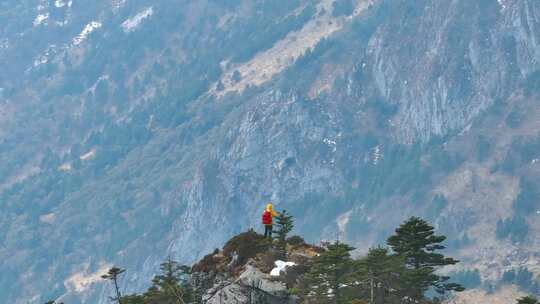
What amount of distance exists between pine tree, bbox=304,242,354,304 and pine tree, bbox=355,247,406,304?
81 centimetres

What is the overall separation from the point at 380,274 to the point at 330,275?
106 inches

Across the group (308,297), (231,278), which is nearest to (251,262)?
(231,278)

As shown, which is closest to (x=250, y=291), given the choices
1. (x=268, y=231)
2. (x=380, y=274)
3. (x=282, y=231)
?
(x=380, y=274)

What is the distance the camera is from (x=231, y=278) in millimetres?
88625

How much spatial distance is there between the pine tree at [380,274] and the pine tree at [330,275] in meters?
0.81

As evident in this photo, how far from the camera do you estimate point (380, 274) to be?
81.2 m

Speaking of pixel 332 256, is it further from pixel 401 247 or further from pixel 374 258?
pixel 401 247

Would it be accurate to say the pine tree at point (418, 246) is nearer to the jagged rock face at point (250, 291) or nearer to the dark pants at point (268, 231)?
the jagged rock face at point (250, 291)

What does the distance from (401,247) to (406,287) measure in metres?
4.84

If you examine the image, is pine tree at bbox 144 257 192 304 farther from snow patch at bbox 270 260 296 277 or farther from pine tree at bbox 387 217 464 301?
pine tree at bbox 387 217 464 301

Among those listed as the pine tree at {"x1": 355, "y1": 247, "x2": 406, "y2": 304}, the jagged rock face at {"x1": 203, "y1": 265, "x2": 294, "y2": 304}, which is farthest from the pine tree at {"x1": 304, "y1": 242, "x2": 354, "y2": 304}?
the jagged rock face at {"x1": 203, "y1": 265, "x2": 294, "y2": 304}

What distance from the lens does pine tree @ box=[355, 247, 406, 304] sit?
80938mm

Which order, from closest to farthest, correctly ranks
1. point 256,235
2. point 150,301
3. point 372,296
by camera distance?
point 372,296
point 150,301
point 256,235

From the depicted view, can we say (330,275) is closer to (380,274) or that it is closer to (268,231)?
(380,274)
